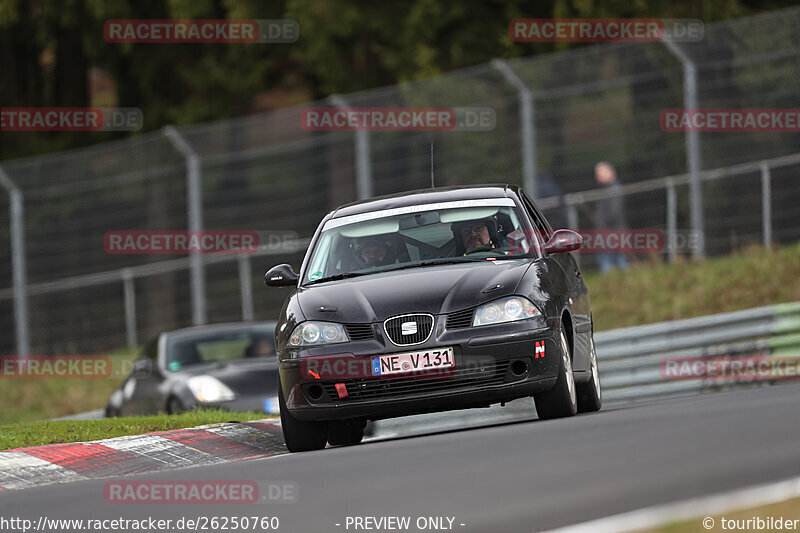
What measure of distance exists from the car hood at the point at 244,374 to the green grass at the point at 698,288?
5.53 metres

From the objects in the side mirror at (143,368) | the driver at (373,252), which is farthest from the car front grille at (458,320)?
the side mirror at (143,368)

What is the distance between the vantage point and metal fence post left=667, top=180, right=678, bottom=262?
20672mm

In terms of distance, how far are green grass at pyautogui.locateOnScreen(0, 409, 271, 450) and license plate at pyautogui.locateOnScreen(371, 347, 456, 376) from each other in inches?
87.4

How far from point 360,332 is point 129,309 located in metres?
15.6

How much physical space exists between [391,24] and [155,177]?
826 centimetres

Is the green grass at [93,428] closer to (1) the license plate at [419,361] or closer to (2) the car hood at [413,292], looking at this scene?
(2) the car hood at [413,292]

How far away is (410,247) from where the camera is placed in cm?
1096

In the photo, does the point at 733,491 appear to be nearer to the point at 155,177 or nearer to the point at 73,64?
the point at 155,177

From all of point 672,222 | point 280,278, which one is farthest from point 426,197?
point 672,222

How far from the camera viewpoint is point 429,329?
9719 millimetres

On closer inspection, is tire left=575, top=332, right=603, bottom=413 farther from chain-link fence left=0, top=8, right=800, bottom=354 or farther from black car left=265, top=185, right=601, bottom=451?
chain-link fence left=0, top=8, right=800, bottom=354

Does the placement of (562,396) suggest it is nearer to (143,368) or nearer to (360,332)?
(360,332)

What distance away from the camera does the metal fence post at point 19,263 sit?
22.5 metres

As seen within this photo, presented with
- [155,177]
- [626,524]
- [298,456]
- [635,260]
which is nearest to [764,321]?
[635,260]
